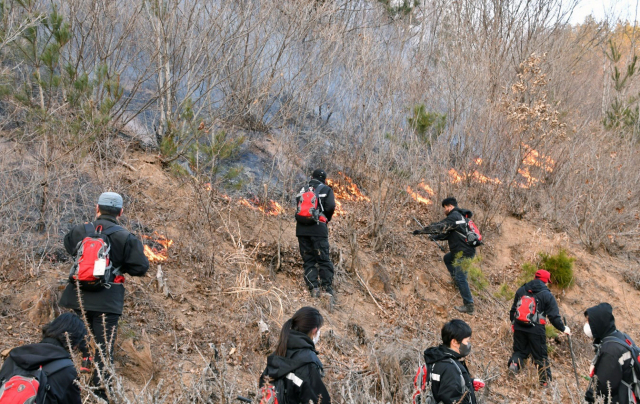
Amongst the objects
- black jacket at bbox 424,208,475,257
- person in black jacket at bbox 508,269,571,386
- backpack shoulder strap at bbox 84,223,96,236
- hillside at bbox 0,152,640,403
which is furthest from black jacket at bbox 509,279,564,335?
backpack shoulder strap at bbox 84,223,96,236

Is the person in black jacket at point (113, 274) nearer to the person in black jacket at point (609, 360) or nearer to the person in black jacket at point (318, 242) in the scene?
the person in black jacket at point (318, 242)

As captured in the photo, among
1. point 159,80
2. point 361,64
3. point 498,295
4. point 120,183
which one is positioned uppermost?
point 361,64

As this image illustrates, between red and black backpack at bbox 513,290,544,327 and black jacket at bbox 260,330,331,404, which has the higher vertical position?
black jacket at bbox 260,330,331,404

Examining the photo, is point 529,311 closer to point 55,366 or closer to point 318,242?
point 318,242

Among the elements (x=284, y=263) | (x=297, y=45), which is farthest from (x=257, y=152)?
(x=284, y=263)

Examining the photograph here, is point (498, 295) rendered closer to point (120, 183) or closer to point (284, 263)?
point (284, 263)

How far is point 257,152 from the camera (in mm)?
10547

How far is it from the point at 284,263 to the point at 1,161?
4.13 meters

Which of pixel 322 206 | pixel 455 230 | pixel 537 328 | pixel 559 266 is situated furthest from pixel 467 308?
pixel 322 206

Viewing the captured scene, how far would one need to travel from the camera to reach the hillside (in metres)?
5.39

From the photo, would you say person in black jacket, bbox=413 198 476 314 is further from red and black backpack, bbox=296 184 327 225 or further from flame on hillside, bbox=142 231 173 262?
flame on hillside, bbox=142 231 173 262

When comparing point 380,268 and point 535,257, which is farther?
point 535,257

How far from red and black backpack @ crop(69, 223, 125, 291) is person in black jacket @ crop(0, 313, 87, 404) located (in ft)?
2.76

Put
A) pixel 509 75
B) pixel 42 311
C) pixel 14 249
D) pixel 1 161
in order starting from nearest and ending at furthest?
1. pixel 42 311
2. pixel 14 249
3. pixel 1 161
4. pixel 509 75
